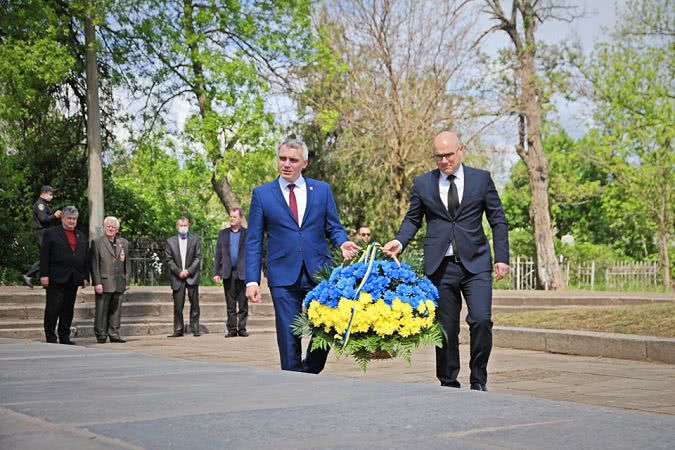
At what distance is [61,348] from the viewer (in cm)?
779

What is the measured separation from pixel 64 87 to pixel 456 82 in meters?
12.4

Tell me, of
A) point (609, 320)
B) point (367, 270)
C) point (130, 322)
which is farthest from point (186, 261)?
point (367, 270)

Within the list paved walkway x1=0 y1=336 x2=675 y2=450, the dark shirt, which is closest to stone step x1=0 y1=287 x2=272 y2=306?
the dark shirt

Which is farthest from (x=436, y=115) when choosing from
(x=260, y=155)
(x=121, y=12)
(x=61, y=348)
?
(x=61, y=348)

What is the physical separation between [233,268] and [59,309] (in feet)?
10.8

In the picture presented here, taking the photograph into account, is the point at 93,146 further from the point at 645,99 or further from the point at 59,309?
Result: the point at 645,99

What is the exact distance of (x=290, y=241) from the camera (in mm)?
6996

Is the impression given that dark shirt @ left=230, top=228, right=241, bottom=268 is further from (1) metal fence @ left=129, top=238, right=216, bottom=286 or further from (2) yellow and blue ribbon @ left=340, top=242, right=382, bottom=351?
(1) metal fence @ left=129, top=238, right=216, bottom=286

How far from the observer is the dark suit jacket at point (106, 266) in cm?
1573

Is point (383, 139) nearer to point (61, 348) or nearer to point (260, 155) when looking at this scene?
point (260, 155)

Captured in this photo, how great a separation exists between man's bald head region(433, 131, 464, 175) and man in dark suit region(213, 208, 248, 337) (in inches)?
374

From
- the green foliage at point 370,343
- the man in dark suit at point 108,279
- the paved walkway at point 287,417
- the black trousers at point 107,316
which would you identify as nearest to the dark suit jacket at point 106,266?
the man in dark suit at point 108,279

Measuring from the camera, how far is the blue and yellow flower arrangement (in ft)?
20.7

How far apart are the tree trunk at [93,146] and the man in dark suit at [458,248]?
17.8m
